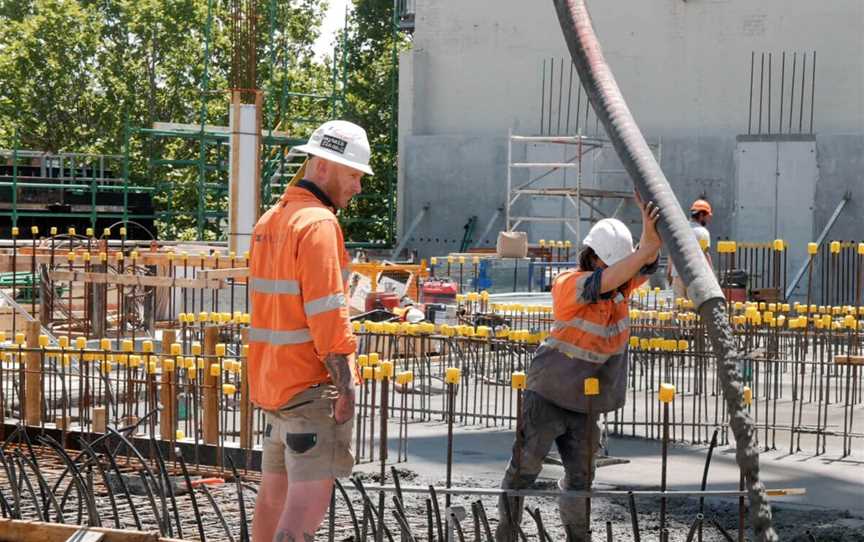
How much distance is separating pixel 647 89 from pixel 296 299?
90.2 ft

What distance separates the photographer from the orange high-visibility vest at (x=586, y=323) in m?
6.70

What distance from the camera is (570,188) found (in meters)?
29.0

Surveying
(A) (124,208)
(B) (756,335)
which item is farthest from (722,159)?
(B) (756,335)

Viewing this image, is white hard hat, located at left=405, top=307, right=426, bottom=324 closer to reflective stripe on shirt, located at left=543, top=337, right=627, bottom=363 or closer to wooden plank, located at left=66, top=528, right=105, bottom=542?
reflective stripe on shirt, located at left=543, top=337, right=627, bottom=363

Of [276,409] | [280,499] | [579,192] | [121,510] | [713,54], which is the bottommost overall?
[121,510]

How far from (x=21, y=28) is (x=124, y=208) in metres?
17.1

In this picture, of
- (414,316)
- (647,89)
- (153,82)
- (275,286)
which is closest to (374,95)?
(153,82)

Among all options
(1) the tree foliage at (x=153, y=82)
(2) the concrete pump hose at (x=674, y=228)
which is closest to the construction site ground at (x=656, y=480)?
(2) the concrete pump hose at (x=674, y=228)

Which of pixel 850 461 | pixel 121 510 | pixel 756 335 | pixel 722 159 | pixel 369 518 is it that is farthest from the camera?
pixel 722 159

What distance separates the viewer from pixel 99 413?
973cm

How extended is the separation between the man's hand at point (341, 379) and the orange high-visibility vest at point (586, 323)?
5.34 feet

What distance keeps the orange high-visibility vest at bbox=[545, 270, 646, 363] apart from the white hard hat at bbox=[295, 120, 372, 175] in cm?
153

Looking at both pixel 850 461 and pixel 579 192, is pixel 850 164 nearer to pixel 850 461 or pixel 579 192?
pixel 579 192

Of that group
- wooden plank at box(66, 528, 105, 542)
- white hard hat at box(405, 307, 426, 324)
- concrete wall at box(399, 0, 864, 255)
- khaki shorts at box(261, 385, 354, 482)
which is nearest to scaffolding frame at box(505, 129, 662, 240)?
concrete wall at box(399, 0, 864, 255)
